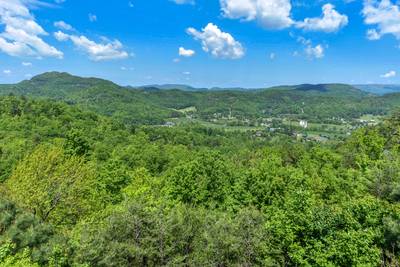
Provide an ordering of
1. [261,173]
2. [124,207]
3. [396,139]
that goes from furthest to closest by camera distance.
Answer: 1. [396,139]
2. [261,173]
3. [124,207]

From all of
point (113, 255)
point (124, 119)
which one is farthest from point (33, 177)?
point (124, 119)

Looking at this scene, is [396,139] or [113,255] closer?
[113,255]

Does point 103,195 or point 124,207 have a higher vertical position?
point 124,207

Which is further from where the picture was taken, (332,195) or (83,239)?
(332,195)

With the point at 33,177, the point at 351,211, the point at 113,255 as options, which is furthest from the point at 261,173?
the point at 33,177

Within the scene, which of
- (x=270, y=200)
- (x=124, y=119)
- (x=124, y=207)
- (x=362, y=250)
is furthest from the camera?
(x=124, y=119)

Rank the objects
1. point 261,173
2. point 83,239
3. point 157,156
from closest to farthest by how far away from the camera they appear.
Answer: point 83,239 → point 261,173 → point 157,156

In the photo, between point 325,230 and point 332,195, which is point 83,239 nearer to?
point 325,230

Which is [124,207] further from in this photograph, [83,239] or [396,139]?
[396,139]

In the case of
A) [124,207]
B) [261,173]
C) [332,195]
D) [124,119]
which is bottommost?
[124,119]
